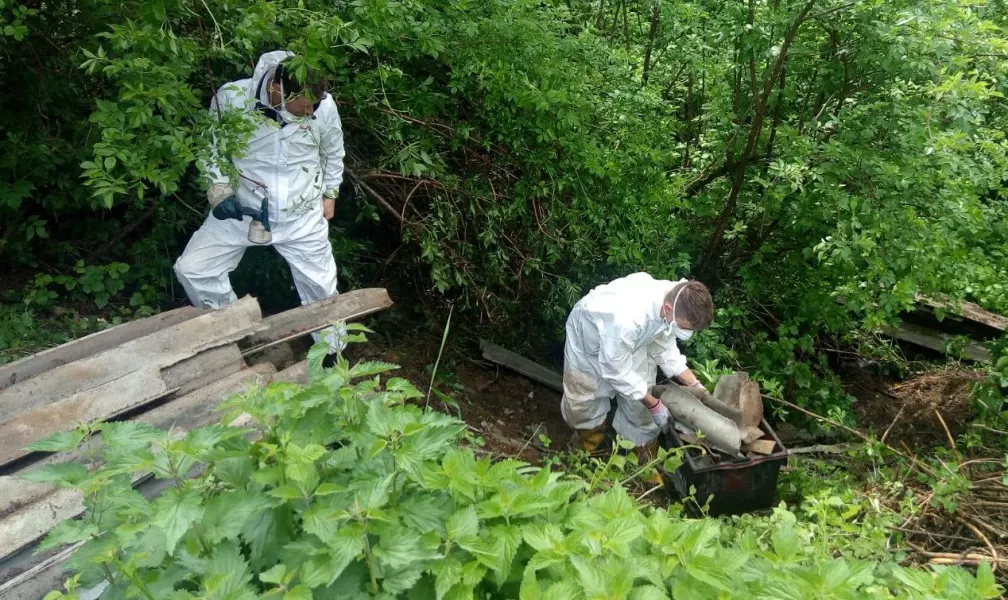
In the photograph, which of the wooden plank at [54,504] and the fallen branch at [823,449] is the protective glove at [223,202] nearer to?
the wooden plank at [54,504]

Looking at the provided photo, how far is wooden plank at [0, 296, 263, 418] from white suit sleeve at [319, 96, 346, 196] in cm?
111

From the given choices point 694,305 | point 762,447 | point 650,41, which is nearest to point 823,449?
point 762,447

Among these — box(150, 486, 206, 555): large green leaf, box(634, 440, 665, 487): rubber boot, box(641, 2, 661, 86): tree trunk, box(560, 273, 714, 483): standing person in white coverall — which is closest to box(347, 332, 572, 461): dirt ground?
box(560, 273, 714, 483): standing person in white coverall

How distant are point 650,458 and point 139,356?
288 cm

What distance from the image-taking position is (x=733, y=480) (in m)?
3.69

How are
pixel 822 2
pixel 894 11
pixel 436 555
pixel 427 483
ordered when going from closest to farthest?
pixel 436 555, pixel 427 483, pixel 894 11, pixel 822 2

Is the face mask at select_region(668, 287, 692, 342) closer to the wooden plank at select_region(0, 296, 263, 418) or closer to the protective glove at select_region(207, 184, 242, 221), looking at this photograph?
the wooden plank at select_region(0, 296, 263, 418)

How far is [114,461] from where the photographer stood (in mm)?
1704

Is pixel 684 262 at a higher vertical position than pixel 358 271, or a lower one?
higher

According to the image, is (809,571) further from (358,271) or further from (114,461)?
(358,271)

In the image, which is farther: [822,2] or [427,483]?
[822,2]

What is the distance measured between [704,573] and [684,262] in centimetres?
382

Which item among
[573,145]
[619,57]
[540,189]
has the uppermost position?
[619,57]

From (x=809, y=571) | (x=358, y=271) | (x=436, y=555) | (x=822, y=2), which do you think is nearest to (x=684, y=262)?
(x=822, y=2)
